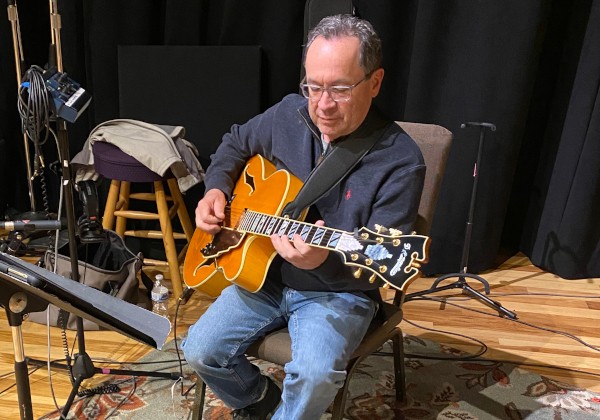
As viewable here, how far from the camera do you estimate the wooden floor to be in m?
1.98

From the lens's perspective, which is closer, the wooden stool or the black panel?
the wooden stool

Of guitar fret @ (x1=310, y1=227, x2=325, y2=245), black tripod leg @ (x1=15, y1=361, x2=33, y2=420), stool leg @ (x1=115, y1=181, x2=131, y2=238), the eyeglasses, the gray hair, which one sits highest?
the gray hair

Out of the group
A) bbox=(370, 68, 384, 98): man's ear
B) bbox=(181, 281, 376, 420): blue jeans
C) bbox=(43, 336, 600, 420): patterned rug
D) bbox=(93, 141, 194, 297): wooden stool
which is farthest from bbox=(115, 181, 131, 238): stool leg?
bbox=(370, 68, 384, 98): man's ear

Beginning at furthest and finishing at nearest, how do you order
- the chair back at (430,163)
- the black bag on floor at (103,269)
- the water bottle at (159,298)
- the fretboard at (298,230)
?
the water bottle at (159,298)
the black bag on floor at (103,269)
the chair back at (430,163)
the fretboard at (298,230)

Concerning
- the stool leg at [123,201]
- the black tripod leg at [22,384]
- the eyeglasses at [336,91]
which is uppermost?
the eyeglasses at [336,91]

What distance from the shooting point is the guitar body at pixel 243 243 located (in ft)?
4.73

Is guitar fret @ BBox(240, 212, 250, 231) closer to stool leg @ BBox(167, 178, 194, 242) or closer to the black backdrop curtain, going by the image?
stool leg @ BBox(167, 178, 194, 242)

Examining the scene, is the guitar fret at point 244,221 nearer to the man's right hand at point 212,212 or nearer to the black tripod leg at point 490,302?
the man's right hand at point 212,212

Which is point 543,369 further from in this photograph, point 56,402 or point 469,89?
point 56,402

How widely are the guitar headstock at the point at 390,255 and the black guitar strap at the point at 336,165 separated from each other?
0.24 metres

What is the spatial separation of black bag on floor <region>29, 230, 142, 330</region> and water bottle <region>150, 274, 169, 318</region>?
75 mm

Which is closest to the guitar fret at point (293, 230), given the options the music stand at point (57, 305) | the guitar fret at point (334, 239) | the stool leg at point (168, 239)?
the guitar fret at point (334, 239)

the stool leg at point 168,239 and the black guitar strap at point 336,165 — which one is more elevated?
the black guitar strap at point 336,165

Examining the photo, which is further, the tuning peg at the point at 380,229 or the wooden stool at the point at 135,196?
the wooden stool at the point at 135,196
